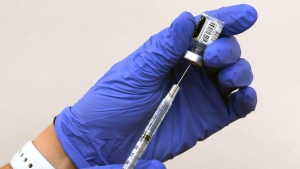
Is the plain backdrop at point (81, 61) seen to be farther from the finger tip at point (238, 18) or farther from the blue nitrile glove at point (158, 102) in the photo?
the finger tip at point (238, 18)

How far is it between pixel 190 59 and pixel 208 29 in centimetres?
7

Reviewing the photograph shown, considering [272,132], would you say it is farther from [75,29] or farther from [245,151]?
[75,29]

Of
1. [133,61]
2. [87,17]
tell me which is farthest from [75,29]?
[133,61]

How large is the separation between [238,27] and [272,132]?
23.7 inches

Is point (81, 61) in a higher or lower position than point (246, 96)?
higher

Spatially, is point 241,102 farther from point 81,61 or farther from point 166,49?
point 81,61

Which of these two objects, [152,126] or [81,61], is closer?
[152,126]

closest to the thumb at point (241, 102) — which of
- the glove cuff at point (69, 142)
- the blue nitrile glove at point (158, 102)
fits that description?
the blue nitrile glove at point (158, 102)

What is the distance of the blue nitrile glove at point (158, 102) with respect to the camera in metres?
0.99

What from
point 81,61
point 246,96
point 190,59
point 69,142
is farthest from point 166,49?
point 81,61

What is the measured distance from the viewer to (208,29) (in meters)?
0.92

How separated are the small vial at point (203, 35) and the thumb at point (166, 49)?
0.03m

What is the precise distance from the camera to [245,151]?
148 cm

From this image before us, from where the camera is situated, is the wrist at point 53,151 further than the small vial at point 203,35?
Yes
